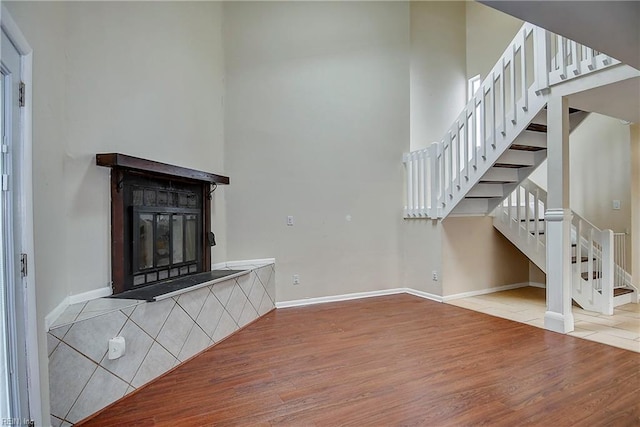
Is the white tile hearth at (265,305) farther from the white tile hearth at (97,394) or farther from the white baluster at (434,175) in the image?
the white baluster at (434,175)

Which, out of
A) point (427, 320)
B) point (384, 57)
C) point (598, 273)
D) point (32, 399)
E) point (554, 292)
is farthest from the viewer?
point (384, 57)

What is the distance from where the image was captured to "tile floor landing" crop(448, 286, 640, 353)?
9.95 ft

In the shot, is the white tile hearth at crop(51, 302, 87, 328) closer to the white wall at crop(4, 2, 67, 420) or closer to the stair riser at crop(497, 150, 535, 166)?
the white wall at crop(4, 2, 67, 420)

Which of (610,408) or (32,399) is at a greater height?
(32,399)

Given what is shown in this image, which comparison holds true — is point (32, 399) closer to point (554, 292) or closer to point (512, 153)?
point (554, 292)

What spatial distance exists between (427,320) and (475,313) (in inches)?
25.1

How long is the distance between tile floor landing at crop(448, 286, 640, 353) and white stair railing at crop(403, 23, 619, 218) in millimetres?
1229

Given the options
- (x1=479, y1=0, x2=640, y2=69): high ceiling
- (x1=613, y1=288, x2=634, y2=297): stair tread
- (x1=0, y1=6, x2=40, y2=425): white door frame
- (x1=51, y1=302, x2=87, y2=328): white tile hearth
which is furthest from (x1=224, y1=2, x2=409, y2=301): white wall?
(x1=479, y1=0, x2=640, y2=69): high ceiling

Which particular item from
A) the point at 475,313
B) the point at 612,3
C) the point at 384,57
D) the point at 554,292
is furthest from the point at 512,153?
the point at 612,3

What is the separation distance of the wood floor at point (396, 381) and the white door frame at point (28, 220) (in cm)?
49

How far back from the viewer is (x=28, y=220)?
154 centimetres

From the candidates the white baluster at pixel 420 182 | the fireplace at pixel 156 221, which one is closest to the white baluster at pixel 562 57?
the white baluster at pixel 420 182

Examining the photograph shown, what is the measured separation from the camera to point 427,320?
3.65 m

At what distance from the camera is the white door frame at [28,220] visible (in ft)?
4.95
